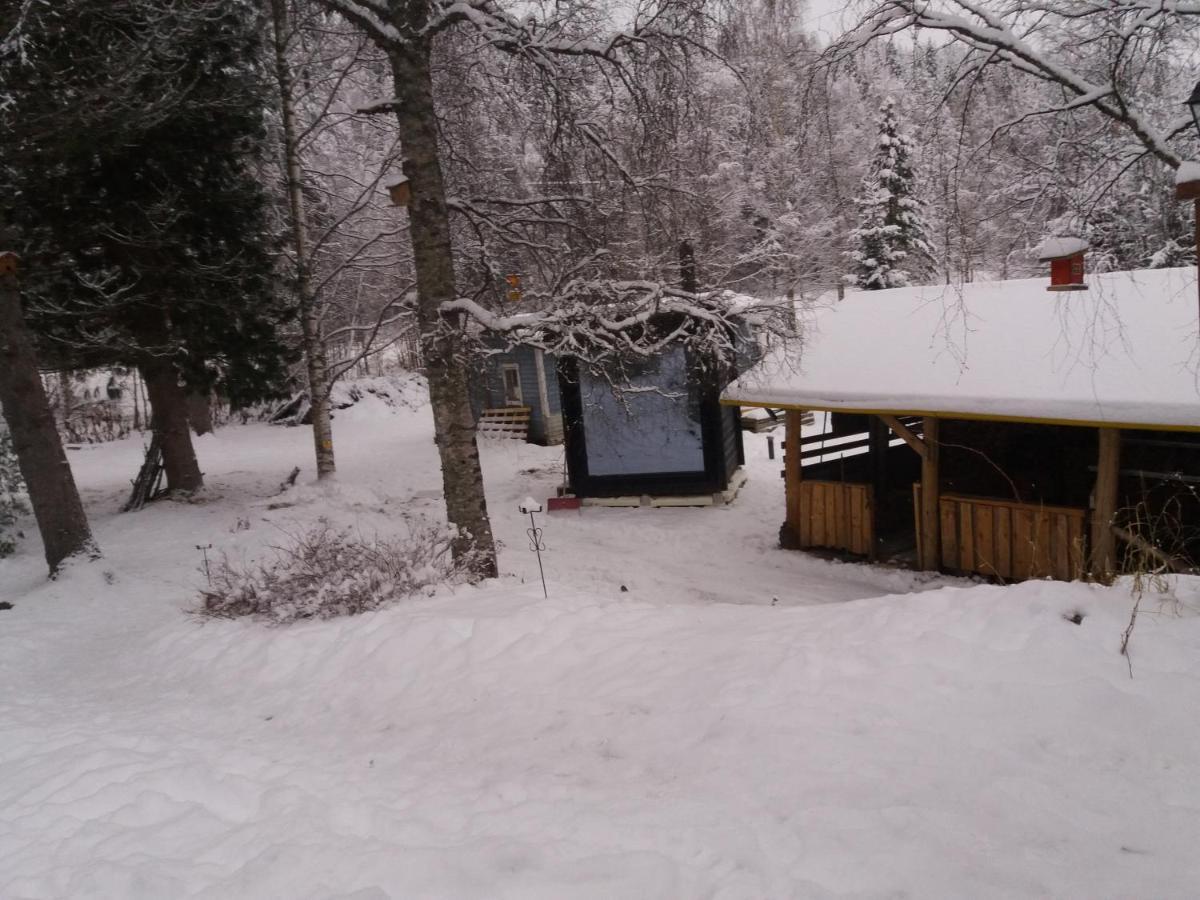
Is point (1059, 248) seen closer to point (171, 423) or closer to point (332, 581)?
point (332, 581)

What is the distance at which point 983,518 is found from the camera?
8.94 metres

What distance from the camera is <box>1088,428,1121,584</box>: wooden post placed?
760 cm

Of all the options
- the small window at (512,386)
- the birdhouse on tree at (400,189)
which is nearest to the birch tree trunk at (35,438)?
the birdhouse on tree at (400,189)

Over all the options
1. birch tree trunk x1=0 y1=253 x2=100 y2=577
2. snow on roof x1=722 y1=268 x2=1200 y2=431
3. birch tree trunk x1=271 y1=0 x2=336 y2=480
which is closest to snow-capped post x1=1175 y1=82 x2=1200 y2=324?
snow on roof x1=722 y1=268 x2=1200 y2=431

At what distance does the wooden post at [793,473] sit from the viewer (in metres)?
10.6

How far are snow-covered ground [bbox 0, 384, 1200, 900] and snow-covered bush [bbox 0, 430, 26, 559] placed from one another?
4.24 meters

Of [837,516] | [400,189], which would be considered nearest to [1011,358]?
[837,516]

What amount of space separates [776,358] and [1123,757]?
765cm

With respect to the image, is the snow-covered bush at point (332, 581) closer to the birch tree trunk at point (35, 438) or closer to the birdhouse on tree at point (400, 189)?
the birch tree trunk at point (35, 438)

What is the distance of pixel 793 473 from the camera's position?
10844mm

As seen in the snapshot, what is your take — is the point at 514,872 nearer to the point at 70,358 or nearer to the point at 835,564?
the point at 835,564

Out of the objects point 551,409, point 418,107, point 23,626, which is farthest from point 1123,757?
point 551,409

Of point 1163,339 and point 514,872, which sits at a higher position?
point 1163,339

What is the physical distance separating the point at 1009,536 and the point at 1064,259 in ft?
10.6
